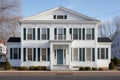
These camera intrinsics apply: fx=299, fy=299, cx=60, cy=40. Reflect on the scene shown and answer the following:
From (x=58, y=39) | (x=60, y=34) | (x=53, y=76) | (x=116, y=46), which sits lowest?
(x=53, y=76)

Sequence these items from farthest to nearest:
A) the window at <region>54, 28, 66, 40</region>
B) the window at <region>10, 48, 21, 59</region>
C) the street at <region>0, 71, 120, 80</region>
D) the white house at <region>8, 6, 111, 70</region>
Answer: the window at <region>10, 48, 21, 59</region> → the white house at <region>8, 6, 111, 70</region> → the window at <region>54, 28, 66, 40</region> → the street at <region>0, 71, 120, 80</region>

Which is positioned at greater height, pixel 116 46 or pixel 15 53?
pixel 15 53

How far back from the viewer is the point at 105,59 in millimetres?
44875

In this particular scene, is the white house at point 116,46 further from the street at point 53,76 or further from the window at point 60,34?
the street at point 53,76

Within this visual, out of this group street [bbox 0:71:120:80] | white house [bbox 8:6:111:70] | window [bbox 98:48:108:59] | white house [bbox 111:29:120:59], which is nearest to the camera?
street [bbox 0:71:120:80]

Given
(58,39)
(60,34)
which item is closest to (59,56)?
(58,39)

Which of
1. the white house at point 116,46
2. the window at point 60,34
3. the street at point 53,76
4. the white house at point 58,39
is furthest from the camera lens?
the white house at point 116,46

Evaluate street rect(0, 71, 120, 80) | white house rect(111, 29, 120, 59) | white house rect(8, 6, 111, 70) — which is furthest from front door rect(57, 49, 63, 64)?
white house rect(111, 29, 120, 59)

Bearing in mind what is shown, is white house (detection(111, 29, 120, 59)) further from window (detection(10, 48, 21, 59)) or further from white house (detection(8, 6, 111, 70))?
window (detection(10, 48, 21, 59))

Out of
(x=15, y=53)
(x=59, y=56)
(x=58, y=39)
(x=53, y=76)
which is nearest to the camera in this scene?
(x=53, y=76)

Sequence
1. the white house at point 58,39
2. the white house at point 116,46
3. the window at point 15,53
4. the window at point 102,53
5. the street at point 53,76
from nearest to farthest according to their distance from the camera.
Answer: the street at point 53,76 → the white house at point 58,39 → the window at point 102,53 → the window at point 15,53 → the white house at point 116,46

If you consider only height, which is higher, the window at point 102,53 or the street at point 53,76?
the window at point 102,53

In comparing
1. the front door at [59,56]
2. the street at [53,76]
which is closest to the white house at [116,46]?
the front door at [59,56]

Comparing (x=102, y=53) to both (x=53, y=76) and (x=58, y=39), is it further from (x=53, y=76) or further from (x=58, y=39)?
(x=53, y=76)
